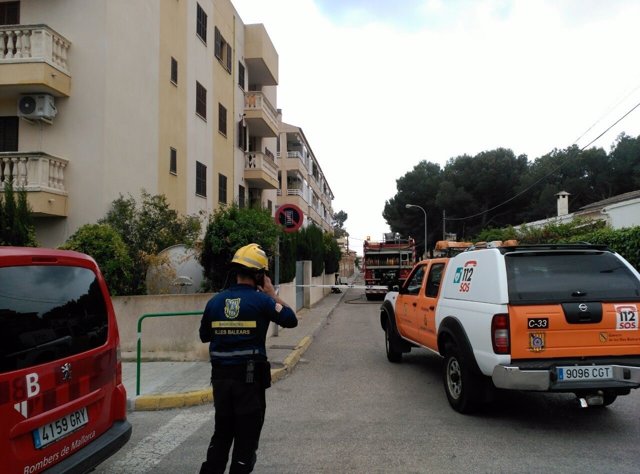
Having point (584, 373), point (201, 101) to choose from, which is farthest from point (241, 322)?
point (201, 101)

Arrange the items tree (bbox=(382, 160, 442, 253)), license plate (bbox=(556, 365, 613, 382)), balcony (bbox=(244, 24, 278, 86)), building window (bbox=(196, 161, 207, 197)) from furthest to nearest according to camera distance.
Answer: tree (bbox=(382, 160, 442, 253)) < balcony (bbox=(244, 24, 278, 86)) < building window (bbox=(196, 161, 207, 197)) < license plate (bbox=(556, 365, 613, 382))

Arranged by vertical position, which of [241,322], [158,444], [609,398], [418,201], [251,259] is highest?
[418,201]

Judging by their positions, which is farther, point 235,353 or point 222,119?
point 222,119

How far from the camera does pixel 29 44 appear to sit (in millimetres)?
13195

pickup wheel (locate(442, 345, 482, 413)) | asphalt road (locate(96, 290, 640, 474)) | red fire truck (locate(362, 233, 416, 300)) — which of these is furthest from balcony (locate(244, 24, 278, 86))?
pickup wheel (locate(442, 345, 482, 413))

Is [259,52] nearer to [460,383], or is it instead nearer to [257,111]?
[257,111]

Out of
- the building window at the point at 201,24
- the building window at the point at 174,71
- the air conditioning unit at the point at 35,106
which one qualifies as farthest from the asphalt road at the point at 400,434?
the building window at the point at 201,24

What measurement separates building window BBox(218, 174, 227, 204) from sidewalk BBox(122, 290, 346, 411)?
1097 cm

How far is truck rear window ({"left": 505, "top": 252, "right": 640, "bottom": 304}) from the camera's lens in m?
5.28

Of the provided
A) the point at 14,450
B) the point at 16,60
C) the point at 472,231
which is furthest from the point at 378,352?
the point at 472,231

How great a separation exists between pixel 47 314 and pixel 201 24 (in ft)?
61.7

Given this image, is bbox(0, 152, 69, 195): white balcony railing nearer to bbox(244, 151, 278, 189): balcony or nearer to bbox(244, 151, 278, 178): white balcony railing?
bbox(244, 151, 278, 189): balcony

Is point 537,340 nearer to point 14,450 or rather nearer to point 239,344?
point 239,344

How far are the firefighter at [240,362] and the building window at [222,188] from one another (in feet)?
60.7
